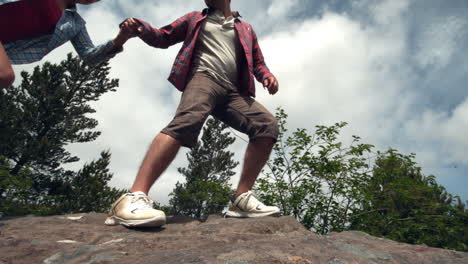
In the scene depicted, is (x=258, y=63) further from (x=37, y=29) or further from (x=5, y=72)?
(x=5, y=72)

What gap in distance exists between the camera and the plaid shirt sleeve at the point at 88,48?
86.6 inches

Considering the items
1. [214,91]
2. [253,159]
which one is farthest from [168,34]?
[253,159]

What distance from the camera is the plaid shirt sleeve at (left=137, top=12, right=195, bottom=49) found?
2.59m

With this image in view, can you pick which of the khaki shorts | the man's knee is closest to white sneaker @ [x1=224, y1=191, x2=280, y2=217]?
the khaki shorts

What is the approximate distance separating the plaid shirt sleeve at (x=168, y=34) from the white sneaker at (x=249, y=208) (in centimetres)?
143

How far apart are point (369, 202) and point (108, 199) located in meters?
12.0

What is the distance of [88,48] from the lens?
2.23 metres

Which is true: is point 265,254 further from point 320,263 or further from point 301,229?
point 301,229

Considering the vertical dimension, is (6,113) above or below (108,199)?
above

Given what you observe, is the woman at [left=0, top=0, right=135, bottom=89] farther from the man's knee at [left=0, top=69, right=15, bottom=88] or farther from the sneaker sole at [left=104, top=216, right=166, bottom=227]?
the sneaker sole at [left=104, top=216, right=166, bottom=227]

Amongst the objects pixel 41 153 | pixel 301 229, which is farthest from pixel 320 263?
pixel 41 153

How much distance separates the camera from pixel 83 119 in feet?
49.0

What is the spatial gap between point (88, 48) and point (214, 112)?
1053 mm

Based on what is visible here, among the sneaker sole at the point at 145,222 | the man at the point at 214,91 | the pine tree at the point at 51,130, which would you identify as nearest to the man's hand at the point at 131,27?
the man at the point at 214,91
